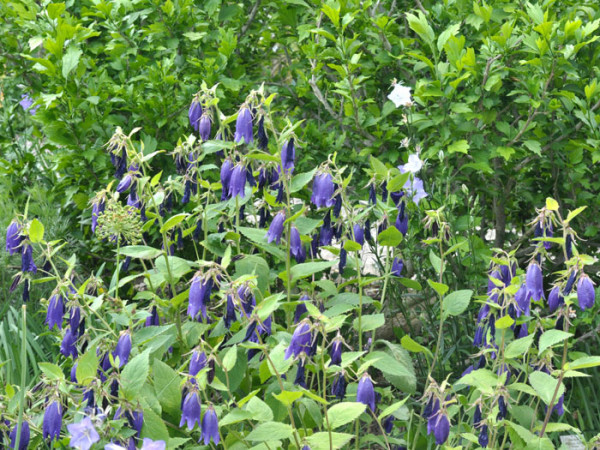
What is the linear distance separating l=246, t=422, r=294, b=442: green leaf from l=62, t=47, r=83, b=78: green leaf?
228cm

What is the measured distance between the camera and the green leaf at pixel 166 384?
2.06 m

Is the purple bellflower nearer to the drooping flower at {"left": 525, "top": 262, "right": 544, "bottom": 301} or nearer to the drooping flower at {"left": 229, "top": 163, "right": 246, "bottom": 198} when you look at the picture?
the drooping flower at {"left": 229, "top": 163, "right": 246, "bottom": 198}

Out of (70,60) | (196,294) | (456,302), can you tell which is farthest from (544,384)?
Answer: (70,60)

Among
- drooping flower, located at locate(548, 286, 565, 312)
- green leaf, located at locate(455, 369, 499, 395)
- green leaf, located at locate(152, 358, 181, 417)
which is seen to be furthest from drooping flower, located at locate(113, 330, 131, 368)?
drooping flower, located at locate(548, 286, 565, 312)

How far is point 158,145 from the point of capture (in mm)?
3713

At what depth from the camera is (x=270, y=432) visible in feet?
5.95

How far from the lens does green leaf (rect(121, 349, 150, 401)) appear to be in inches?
72.1

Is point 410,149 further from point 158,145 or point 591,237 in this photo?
point 158,145

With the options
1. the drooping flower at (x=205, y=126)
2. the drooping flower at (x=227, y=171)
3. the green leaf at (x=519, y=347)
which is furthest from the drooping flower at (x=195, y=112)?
the green leaf at (x=519, y=347)

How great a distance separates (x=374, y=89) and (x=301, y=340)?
2116mm

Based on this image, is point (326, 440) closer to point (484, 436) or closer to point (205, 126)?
point (484, 436)

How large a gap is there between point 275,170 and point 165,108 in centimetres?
142

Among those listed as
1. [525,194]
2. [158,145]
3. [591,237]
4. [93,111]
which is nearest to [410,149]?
[525,194]

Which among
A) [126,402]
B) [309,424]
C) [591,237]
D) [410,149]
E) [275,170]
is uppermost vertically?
[275,170]
